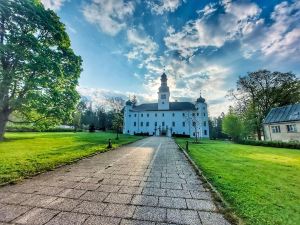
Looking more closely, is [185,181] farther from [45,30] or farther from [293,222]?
[45,30]

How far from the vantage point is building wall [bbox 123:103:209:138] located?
63.5 meters

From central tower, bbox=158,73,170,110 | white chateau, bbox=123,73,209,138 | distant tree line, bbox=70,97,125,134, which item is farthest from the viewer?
distant tree line, bbox=70,97,125,134

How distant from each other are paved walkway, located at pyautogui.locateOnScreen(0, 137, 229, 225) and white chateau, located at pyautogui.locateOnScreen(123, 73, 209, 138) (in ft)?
190

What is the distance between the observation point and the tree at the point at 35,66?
15664 millimetres

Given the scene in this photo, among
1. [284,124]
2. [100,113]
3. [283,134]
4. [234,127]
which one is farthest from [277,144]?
[100,113]

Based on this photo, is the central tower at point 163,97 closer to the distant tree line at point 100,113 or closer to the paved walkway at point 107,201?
the distant tree line at point 100,113

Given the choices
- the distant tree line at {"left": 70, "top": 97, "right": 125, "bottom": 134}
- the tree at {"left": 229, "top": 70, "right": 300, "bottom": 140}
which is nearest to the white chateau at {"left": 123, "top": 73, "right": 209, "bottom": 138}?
the distant tree line at {"left": 70, "top": 97, "right": 125, "bottom": 134}

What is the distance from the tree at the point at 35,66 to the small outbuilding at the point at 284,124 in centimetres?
3220

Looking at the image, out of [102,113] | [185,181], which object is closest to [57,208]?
[185,181]

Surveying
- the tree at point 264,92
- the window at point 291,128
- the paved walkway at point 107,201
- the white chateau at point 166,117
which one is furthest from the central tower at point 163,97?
the paved walkway at point 107,201

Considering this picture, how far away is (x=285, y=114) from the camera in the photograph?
31.8m

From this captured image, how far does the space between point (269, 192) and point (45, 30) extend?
21201 millimetres

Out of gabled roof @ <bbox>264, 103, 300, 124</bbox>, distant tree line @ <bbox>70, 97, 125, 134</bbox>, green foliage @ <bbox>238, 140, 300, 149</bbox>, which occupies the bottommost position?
green foliage @ <bbox>238, 140, 300, 149</bbox>

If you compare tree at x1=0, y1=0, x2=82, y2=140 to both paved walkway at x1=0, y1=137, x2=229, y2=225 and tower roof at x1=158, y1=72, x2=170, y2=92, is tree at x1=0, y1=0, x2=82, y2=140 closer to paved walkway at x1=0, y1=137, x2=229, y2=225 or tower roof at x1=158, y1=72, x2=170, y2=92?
paved walkway at x1=0, y1=137, x2=229, y2=225
